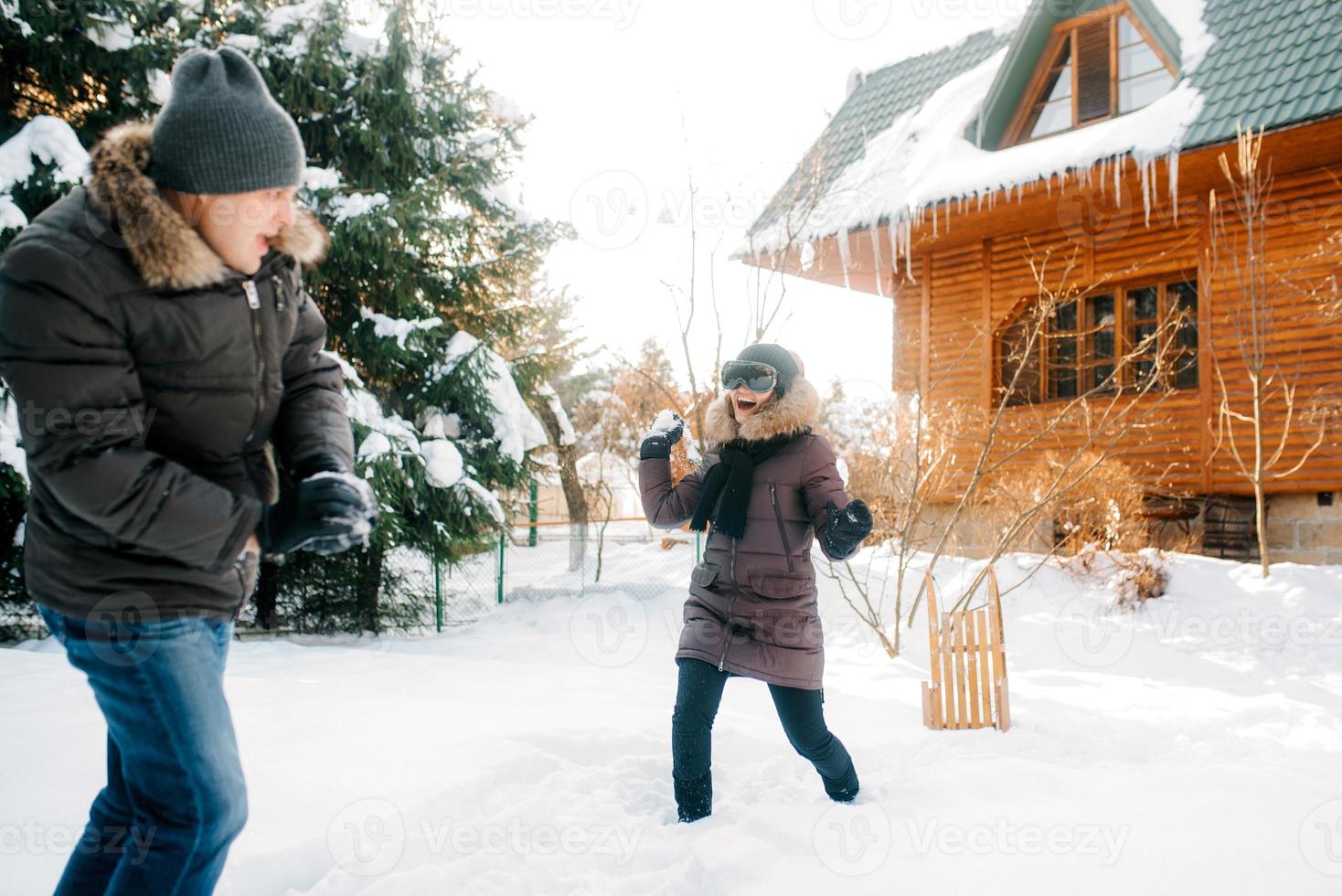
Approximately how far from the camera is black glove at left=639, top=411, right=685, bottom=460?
319cm

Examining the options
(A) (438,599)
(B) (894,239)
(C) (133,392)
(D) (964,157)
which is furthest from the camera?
(B) (894,239)

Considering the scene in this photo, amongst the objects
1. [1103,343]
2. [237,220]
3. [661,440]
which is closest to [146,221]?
[237,220]

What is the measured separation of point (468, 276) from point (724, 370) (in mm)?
6084

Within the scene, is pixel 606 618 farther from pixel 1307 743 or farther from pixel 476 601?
pixel 1307 743

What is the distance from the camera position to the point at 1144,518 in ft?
31.8

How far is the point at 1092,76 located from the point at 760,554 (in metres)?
10.8

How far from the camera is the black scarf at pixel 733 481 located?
3.10 m

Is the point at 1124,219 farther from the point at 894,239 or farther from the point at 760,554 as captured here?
the point at 760,554

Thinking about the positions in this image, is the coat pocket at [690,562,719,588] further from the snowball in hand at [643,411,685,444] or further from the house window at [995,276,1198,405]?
the house window at [995,276,1198,405]

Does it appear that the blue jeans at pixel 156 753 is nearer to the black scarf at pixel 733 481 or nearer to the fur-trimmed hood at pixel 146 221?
the fur-trimmed hood at pixel 146 221

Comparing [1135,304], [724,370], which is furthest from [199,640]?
[1135,304]

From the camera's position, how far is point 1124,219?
10688mm

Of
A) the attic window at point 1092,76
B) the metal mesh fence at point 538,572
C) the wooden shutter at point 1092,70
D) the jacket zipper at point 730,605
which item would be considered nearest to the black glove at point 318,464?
the jacket zipper at point 730,605

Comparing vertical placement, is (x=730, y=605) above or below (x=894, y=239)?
below
